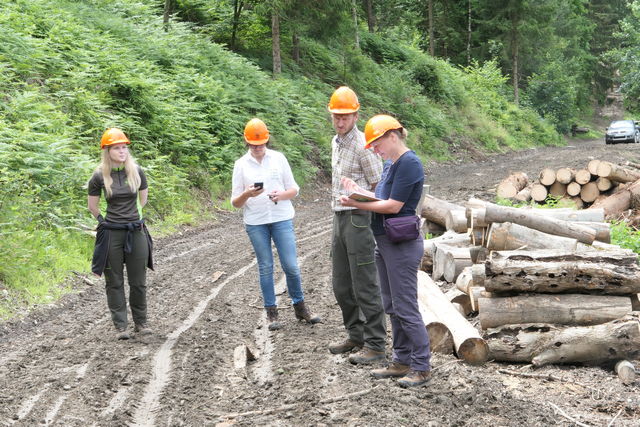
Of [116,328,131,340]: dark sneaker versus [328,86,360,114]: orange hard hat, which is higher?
[328,86,360,114]: orange hard hat

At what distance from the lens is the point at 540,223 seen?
8.52 meters

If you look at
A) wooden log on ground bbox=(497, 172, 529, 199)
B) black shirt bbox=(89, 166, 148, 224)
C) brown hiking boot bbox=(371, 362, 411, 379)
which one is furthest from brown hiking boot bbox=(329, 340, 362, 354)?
wooden log on ground bbox=(497, 172, 529, 199)

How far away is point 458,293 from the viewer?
784 centimetres

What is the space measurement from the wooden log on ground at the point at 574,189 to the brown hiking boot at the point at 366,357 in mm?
10116

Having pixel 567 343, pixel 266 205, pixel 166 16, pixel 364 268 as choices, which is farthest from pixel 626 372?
pixel 166 16

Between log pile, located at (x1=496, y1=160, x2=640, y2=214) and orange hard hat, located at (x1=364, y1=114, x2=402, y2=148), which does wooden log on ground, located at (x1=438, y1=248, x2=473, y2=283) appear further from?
log pile, located at (x1=496, y1=160, x2=640, y2=214)

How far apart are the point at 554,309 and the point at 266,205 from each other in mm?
3070

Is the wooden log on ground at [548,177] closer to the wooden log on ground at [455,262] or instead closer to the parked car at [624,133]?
the wooden log on ground at [455,262]

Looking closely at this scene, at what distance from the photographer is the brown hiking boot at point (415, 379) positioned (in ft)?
17.3

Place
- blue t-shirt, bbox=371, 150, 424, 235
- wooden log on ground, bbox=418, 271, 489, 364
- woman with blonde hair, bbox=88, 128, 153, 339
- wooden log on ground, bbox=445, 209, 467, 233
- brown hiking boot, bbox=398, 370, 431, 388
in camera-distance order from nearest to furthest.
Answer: blue t-shirt, bbox=371, 150, 424, 235
brown hiking boot, bbox=398, 370, 431, 388
wooden log on ground, bbox=418, 271, 489, 364
woman with blonde hair, bbox=88, 128, 153, 339
wooden log on ground, bbox=445, 209, 467, 233

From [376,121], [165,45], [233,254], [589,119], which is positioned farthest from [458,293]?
[589,119]

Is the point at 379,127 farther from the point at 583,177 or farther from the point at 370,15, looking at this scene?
the point at 370,15

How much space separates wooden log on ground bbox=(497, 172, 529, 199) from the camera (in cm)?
1576

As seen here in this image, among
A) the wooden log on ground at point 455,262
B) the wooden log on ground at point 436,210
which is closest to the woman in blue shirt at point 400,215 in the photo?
the wooden log on ground at point 455,262
